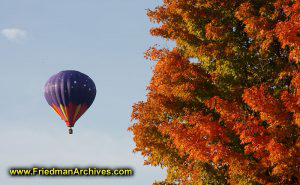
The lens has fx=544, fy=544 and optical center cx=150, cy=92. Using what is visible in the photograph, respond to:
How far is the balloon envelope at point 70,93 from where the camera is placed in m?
49.9

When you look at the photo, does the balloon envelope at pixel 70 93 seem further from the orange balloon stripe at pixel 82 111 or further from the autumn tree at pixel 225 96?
the autumn tree at pixel 225 96

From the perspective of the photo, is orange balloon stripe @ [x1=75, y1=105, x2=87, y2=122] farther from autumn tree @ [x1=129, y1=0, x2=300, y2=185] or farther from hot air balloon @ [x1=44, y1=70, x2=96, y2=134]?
autumn tree @ [x1=129, y1=0, x2=300, y2=185]

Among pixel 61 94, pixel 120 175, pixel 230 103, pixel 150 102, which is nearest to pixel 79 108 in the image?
pixel 61 94

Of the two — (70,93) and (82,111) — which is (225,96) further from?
(82,111)

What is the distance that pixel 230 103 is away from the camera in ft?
69.1

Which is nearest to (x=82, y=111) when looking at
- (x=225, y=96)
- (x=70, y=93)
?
(x=70, y=93)

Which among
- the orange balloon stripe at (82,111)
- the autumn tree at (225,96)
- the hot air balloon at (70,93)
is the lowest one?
the autumn tree at (225,96)

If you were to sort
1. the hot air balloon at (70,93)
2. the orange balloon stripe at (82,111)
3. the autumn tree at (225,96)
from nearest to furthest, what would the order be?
the autumn tree at (225,96)
the hot air balloon at (70,93)
the orange balloon stripe at (82,111)

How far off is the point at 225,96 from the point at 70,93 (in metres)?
29.4

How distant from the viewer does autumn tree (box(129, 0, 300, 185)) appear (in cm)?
1941

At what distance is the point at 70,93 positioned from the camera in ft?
163

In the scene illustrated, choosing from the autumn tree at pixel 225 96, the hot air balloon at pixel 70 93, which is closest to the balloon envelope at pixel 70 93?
the hot air balloon at pixel 70 93

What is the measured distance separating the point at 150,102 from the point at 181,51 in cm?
266

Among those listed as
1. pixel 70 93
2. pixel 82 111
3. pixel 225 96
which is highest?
pixel 70 93
